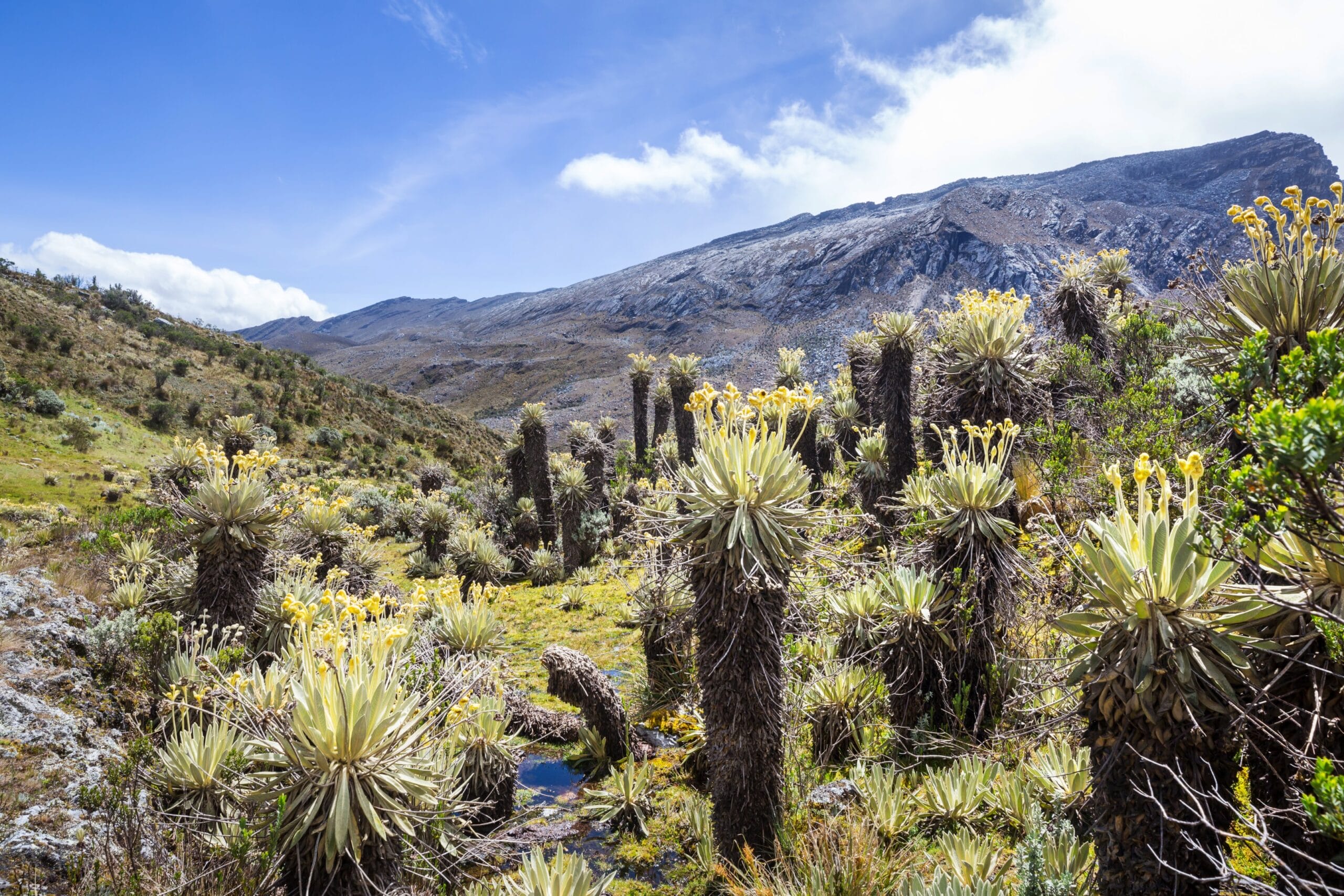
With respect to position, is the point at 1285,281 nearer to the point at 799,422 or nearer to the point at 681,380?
the point at 799,422

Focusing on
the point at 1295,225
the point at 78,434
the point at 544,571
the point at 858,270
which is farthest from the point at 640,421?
the point at 858,270

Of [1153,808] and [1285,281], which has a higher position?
[1285,281]

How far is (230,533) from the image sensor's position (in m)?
5.98

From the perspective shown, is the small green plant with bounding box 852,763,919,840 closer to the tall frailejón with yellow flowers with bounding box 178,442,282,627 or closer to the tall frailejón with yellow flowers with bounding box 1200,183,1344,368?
the tall frailejón with yellow flowers with bounding box 1200,183,1344,368

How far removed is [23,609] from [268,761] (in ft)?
21.1

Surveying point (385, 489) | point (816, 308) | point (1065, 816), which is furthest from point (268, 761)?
point (816, 308)

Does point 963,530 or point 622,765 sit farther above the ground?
point 963,530

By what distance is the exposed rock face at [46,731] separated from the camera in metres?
3.78

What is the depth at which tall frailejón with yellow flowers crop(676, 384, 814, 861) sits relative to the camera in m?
4.18

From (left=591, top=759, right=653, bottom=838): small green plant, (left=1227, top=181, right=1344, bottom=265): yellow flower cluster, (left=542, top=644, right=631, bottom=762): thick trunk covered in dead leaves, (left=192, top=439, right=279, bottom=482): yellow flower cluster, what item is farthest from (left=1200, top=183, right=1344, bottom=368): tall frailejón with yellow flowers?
(left=192, top=439, right=279, bottom=482): yellow flower cluster

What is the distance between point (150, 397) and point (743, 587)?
1343 inches

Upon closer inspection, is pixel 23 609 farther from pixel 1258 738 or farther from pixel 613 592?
pixel 1258 738

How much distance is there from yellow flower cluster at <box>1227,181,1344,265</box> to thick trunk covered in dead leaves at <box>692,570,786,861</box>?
3366 mm

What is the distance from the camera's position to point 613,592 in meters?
13.5
